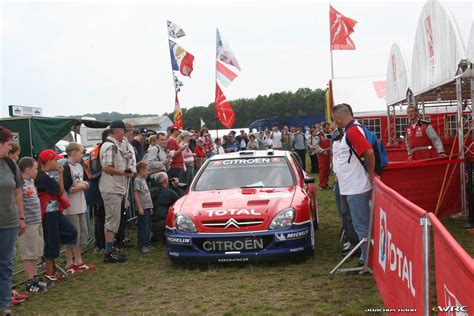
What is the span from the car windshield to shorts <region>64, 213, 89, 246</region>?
1660mm

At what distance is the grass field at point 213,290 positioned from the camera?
5.14 meters

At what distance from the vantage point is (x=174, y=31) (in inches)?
790

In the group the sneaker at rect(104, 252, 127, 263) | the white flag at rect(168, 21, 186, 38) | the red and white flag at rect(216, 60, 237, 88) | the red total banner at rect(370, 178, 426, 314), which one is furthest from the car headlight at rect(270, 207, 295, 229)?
the white flag at rect(168, 21, 186, 38)

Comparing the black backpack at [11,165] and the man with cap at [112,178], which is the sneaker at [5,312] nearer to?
the black backpack at [11,165]

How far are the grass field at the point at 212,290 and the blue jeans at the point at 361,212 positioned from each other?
500 millimetres

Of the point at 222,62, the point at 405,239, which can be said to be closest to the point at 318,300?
the point at 405,239

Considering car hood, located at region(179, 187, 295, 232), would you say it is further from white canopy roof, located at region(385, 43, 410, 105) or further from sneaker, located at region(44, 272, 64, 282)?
white canopy roof, located at region(385, 43, 410, 105)

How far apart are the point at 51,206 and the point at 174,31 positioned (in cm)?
1454

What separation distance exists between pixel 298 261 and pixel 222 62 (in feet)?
43.7

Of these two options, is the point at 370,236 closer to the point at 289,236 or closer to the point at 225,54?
the point at 289,236

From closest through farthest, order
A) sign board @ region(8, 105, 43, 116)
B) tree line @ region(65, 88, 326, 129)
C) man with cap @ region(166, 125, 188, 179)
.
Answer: man with cap @ region(166, 125, 188, 179)
sign board @ region(8, 105, 43, 116)
tree line @ region(65, 88, 326, 129)

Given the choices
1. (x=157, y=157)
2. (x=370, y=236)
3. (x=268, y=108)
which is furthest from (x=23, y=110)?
(x=268, y=108)

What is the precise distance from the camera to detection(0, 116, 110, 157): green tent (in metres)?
11.9

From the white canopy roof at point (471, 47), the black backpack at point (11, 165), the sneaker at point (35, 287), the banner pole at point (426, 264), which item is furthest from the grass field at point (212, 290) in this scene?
the white canopy roof at point (471, 47)
